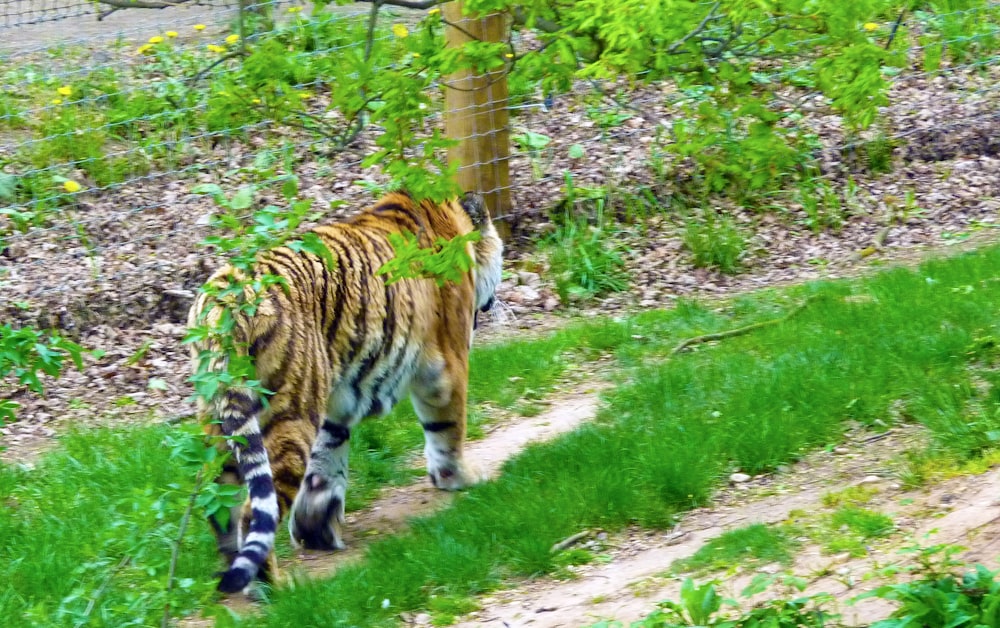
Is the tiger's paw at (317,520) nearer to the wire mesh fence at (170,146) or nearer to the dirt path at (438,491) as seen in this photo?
the dirt path at (438,491)

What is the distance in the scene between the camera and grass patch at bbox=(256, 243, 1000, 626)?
4527 millimetres

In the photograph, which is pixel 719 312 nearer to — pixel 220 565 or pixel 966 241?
pixel 966 241

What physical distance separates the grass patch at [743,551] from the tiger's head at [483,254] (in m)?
2.16

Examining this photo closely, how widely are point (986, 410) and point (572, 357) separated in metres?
2.55

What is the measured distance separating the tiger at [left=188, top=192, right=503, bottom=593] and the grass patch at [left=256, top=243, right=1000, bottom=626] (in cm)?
35

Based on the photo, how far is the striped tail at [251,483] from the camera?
418 centimetres

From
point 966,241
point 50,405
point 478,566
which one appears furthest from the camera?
point 966,241

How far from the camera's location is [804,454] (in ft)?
16.8

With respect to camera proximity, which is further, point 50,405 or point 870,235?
point 870,235

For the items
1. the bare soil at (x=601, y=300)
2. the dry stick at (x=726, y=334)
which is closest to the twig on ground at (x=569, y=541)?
the bare soil at (x=601, y=300)

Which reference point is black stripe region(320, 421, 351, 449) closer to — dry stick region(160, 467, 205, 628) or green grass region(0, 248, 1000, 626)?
green grass region(0, 248, 1000, 626)

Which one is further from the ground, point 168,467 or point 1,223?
point 1,223

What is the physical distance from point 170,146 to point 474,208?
3.62 meters

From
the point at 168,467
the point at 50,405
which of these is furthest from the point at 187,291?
the point at 168,467
